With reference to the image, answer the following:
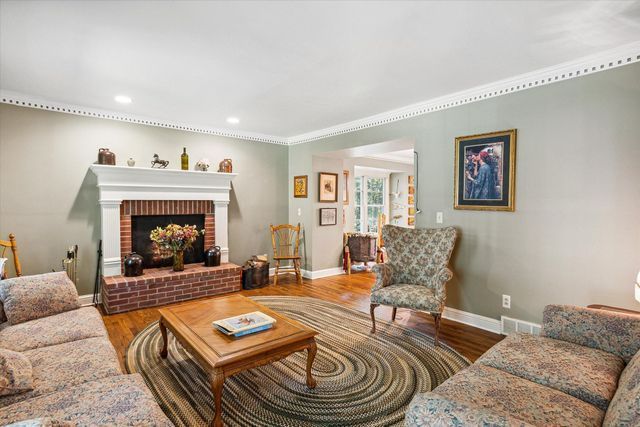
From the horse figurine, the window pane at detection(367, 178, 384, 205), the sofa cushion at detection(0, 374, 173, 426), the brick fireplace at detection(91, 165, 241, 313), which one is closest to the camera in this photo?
the sofa cushion at detection(0, 374, 173, 426)

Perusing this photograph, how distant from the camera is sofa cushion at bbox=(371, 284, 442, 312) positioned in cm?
301

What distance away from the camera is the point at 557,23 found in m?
2.19

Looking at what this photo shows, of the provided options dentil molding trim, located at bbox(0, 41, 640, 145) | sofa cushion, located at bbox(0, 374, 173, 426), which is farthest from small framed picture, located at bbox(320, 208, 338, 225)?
sofa cushion, located at bbox(0, 374, 173, 426)

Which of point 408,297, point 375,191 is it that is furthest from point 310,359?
point 375,191

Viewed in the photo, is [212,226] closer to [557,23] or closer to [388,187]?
[557,23]

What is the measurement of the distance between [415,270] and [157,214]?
3545mm

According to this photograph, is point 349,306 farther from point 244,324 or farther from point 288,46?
point 288,46

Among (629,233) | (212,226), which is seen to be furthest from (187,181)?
(629,233)

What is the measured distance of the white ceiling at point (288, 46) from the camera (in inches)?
81.0

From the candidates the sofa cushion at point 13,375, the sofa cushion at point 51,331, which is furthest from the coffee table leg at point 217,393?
the sofa cushion at point 51,331

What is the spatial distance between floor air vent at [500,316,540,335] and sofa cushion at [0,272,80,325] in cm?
386

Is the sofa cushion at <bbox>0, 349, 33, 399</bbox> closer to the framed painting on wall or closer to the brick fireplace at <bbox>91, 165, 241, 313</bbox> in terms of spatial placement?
the brick fireplace at <bbox>91, 165, 241, 313</bbox>

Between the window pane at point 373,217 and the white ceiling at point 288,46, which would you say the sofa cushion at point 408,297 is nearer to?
the white ceiling at point 288,46

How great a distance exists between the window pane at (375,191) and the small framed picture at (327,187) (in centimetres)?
300
